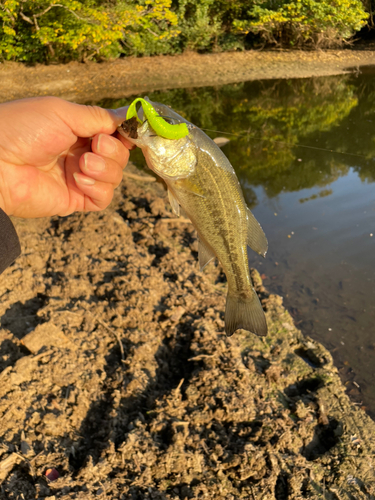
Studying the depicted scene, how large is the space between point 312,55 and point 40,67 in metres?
15.3

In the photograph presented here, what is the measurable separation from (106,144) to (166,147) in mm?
709

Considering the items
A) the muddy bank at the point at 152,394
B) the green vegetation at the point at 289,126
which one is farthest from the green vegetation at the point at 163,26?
the muddy bank at the point at 152,394

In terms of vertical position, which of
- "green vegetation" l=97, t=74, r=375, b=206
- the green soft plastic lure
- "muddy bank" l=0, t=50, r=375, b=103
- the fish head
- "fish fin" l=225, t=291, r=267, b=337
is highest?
the green soft plastic lure

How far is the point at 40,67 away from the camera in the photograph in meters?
16.9

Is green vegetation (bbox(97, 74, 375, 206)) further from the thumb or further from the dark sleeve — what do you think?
the dark sleeve

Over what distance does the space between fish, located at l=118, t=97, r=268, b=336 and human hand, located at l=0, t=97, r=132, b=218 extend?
45 cm

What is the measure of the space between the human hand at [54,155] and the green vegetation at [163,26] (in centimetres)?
1288

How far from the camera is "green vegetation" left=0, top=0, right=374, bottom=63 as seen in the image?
15.2m

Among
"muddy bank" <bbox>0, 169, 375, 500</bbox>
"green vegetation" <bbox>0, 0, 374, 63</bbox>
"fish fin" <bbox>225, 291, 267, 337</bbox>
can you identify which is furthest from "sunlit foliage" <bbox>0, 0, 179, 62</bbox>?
"fish fin" <bbox>225, 291, 267, 337</bbox>

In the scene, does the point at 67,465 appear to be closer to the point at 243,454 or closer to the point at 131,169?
the point at 243,454

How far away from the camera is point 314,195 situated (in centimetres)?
860

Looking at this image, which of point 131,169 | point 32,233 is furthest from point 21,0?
point 32,233

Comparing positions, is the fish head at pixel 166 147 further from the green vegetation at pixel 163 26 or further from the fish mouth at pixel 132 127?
the green vegetation at pixel 163 26

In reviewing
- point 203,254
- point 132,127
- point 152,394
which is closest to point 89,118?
point 132,127
